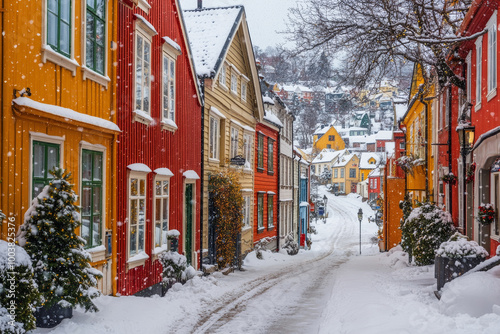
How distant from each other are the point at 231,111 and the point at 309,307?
1034cm

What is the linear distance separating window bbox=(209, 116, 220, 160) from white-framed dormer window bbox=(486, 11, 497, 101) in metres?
9.00

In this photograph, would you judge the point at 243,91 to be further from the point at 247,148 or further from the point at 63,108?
the point at 63,108

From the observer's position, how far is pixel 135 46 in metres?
11.3

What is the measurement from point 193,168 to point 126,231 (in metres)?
5.24

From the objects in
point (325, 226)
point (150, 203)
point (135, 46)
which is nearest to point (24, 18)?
point (135, 46)

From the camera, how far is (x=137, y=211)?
1155 centimetres

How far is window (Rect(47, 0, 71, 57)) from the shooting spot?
7965 mm

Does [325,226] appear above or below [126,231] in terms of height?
below

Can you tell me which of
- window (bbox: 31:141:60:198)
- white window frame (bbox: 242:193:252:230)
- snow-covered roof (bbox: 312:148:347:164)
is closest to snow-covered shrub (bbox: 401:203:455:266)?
white window frame (bbox: 242:193:252:230)

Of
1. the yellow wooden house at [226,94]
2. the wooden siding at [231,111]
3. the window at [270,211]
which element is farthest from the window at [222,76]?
the window at [270,211]

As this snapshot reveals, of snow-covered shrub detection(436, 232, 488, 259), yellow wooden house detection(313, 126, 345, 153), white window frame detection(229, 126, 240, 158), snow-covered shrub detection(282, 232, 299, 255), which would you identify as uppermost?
yellow wooden house detection(313, 126, 345, 153)

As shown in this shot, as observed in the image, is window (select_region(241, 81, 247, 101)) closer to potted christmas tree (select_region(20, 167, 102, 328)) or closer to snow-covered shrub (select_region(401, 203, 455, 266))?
snow-covered shrub (select_region(401, 203, 455, 266))

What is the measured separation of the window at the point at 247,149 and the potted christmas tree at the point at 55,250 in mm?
15238

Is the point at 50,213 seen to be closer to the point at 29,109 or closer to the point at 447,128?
the point at 29,109
